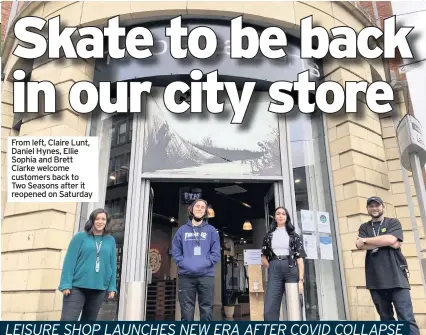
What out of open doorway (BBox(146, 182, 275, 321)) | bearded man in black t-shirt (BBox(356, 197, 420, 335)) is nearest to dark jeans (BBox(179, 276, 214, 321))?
bearded man in black t-shirt (BBox(356, 197, 420, 335))

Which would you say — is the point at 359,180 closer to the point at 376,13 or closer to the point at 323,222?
the point at 323,222

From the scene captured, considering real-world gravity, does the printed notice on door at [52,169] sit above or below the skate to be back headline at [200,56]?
below

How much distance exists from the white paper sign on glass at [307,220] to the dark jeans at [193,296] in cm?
206

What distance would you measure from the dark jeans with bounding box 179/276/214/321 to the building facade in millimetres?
1341

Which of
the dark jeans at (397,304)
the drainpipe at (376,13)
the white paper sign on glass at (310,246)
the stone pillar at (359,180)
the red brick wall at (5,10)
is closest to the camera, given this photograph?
the dark jeans at (397,304)

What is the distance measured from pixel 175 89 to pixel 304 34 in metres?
2.34

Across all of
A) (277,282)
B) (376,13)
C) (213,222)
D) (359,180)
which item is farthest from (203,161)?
(213,222)

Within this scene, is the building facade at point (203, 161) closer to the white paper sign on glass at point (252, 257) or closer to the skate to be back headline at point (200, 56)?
the skate to be back headline at point (200, 56)

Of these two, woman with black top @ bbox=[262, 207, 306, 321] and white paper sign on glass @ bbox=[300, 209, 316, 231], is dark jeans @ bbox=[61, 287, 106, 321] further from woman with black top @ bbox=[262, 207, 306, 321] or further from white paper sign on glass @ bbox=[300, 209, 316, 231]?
white paper sign on glass @ bbox=[300, 209, 316, 231]

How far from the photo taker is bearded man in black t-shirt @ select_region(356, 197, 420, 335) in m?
3.47

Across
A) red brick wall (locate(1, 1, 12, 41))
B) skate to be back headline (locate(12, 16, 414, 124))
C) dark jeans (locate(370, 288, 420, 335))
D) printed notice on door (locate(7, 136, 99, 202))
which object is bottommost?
dark jeans (locate(370, 288, 420, 335))

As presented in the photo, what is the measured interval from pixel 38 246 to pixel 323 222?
4.09 m

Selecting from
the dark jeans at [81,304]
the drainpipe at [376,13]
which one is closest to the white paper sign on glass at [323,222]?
the dark jeans at [81,304]

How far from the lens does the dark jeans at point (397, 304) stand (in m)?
3.41
